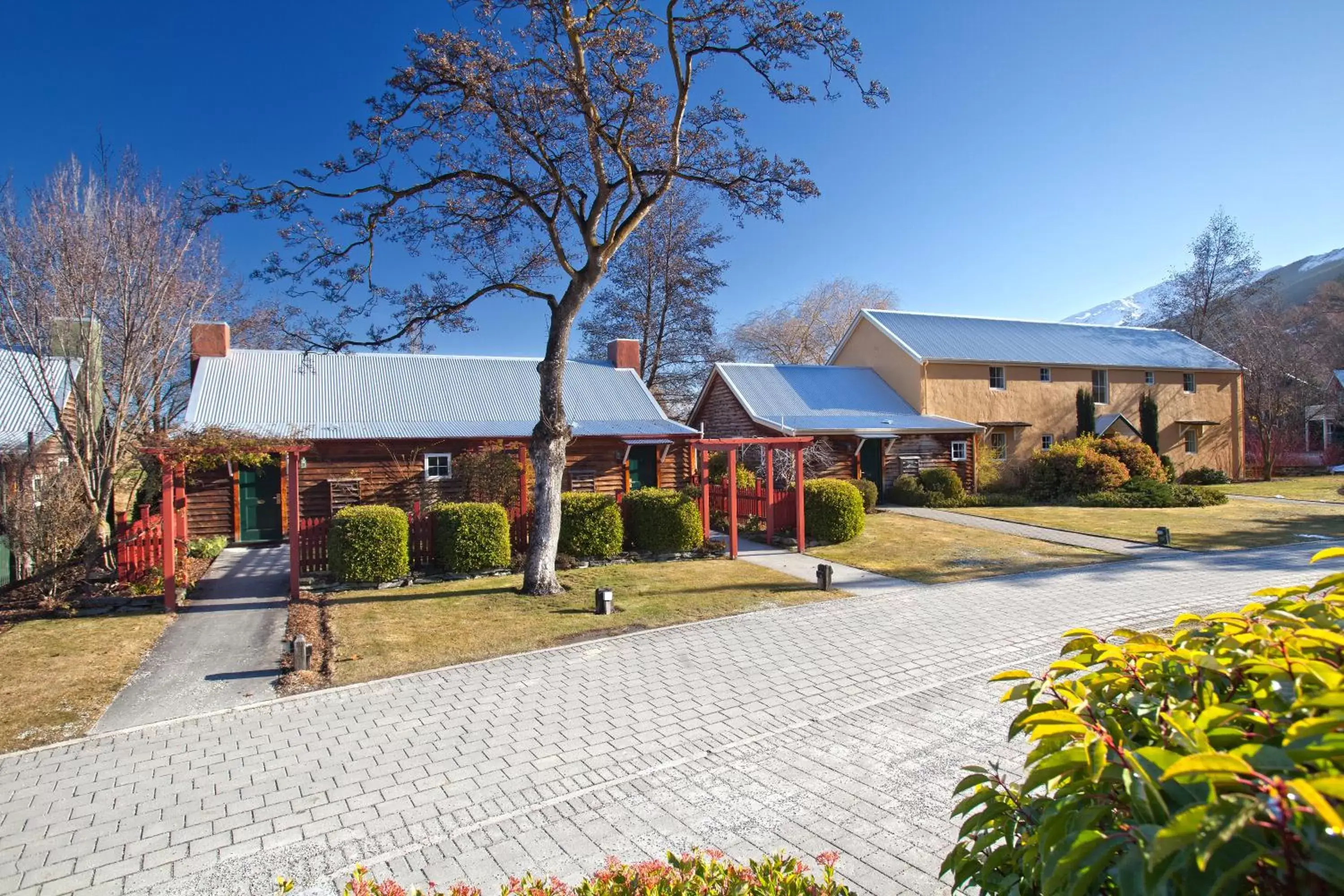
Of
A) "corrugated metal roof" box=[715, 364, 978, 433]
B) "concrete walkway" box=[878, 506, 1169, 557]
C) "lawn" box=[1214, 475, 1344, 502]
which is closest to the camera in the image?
"concrete walkway" box=[878, 506, 1169, 557]

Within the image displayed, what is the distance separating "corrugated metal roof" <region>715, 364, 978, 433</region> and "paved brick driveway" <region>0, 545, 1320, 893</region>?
15.6m

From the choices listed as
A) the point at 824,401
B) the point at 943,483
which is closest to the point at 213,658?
the point at 943,483

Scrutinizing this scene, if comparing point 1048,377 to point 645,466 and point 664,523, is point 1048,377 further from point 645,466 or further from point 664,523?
point 664,523

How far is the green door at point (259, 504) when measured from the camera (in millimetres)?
18562

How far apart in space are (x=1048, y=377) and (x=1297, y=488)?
11.1 meters

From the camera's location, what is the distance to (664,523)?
14914mm

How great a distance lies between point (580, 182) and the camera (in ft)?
41.6

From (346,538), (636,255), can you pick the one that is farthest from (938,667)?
(636,255)

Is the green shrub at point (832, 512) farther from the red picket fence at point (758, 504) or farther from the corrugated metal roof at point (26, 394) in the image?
the corrugated metal roof at point (26, 394)

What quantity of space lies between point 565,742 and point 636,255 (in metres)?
29.7

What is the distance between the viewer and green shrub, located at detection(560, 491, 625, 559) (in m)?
14.2

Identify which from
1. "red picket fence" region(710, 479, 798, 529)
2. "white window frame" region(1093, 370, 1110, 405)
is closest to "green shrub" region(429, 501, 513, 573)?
"red picket fence" region(710, 479, 798, 529)

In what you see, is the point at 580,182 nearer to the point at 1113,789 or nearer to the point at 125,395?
the point at 125,395

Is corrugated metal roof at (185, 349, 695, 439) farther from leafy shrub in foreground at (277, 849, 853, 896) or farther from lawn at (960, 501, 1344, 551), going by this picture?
leafy shrub in foreground at (277, 849, 853, 896)
